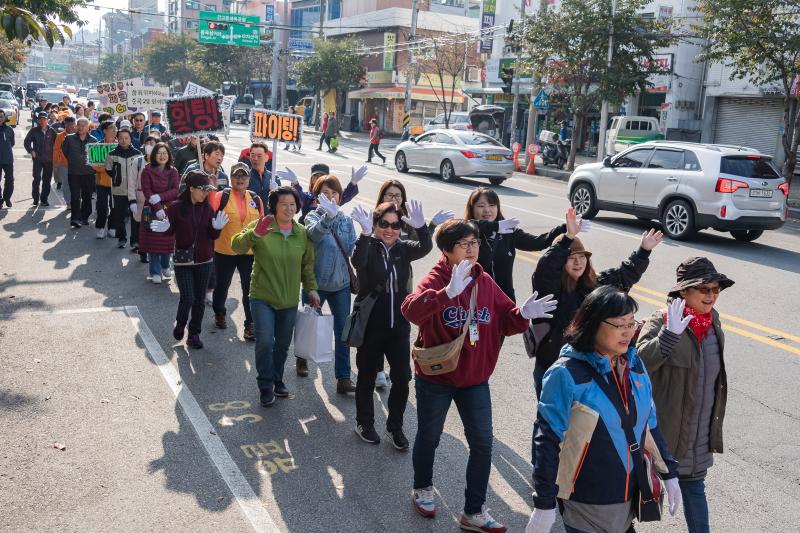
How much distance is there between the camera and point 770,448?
5.73m

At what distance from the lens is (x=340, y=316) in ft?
21.4

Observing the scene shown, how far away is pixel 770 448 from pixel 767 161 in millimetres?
→ 9775

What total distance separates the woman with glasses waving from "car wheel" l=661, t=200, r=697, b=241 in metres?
10.6

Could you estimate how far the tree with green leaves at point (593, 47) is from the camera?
85.9 ft

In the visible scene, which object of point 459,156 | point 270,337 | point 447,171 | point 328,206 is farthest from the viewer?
point 447,171

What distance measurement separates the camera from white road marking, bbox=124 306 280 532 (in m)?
4.52

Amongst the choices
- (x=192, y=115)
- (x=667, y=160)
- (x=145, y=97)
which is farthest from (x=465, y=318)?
(x=145, y=97)

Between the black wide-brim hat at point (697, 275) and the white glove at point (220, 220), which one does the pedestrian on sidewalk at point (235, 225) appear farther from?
the black wide-brim hat at point (697, 275)

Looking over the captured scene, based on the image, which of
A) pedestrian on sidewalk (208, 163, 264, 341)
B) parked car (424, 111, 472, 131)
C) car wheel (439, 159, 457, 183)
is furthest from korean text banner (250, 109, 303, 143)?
parked car (424, 111, 472, 131)

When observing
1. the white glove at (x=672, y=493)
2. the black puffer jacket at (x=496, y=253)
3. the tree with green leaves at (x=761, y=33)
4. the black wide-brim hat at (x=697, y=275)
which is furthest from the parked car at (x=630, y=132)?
the white glove at (x=672, y=493)

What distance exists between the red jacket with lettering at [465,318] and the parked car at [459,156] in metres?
17.7

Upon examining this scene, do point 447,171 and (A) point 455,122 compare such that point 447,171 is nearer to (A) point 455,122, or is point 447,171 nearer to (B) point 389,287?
(B) point 389,287

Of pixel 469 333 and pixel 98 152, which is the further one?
pixel 98 152

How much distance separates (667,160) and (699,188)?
1.15 m
